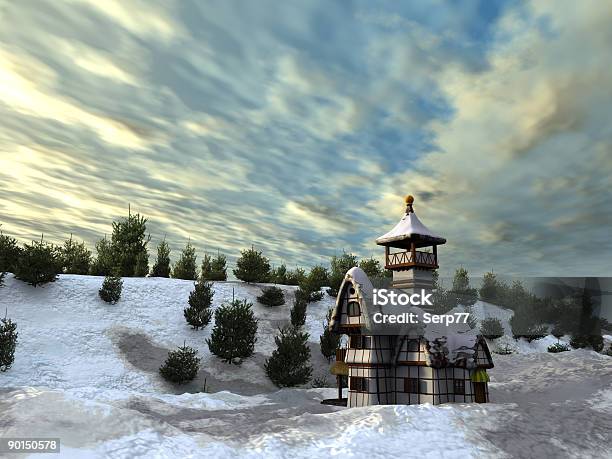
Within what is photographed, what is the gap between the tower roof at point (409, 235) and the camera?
30.2 metres

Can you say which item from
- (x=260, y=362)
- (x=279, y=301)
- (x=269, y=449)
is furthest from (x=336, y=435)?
(x=279, y=301)

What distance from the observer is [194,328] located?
42.6m

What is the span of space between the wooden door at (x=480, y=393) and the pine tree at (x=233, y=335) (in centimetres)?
2014

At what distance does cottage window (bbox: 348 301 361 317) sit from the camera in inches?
1109

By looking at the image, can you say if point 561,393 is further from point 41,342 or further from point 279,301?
point 41,342

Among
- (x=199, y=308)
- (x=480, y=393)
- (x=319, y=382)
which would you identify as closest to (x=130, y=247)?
(x=199, y=308)

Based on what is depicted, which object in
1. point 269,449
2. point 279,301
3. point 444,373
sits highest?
point 279,301

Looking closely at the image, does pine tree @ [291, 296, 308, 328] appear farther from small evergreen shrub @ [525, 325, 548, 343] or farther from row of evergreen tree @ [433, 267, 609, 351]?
small evergreen shrub @ [525, 325, 548, 343]

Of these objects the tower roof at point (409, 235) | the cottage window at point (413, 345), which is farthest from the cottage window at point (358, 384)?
the tower roof at point (409, 235)

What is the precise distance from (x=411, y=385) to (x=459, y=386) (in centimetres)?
287

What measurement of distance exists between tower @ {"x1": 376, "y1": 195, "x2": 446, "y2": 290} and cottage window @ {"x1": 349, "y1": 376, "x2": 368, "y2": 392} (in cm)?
714

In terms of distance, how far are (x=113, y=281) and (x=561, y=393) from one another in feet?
131

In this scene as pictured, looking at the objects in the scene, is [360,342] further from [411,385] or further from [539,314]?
[539,314]

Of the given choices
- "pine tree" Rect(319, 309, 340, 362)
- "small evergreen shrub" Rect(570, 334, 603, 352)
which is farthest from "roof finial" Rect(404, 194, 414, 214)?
"small evergreen shrub" Rect(570, 334, 603, 352)
